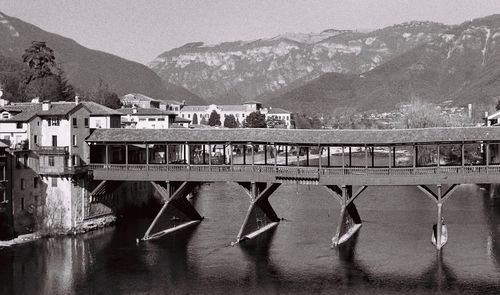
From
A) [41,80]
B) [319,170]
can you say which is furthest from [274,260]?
[41,80]

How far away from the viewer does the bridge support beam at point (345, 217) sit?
64750 mm

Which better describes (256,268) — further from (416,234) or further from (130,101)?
(130,101)

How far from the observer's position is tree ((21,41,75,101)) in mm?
119438

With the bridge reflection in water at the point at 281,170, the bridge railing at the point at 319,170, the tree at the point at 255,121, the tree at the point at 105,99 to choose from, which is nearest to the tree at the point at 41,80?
the tree at the point at 105,99

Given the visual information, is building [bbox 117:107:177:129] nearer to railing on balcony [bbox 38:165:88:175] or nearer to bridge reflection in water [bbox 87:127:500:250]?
bridge reflection in water [bbox 87:127:500:250]

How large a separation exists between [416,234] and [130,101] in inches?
4454

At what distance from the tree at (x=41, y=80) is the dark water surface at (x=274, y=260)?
1934 inches

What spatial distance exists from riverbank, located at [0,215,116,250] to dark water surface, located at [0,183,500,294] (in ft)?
4.71

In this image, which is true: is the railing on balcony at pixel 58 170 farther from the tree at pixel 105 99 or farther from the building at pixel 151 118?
the tree at pixel 105 99

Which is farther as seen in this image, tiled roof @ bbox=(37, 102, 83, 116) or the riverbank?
tiled roof @ bbox=(37, 102, 83, 116)

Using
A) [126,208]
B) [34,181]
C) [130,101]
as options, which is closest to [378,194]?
[126,208]

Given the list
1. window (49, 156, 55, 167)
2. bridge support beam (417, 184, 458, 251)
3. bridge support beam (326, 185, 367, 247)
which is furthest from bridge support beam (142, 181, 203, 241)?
bridge support beam (417, 184, 458, 251)

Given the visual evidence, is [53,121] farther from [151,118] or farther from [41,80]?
[41,80]

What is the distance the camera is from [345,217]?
67562 millimetres
